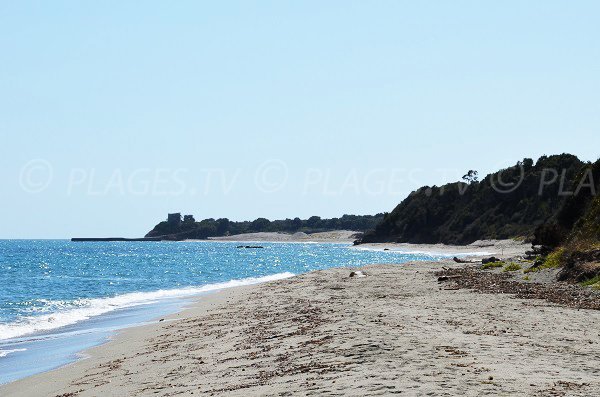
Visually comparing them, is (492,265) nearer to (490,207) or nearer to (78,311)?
(78,311)

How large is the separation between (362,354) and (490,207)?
5953 inches

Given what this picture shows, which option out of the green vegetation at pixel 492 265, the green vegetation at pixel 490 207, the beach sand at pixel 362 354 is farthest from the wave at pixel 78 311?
the green vegetation at pixel 490 207

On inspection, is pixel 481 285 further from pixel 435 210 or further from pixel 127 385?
pixel 435 210

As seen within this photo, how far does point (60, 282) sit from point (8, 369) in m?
44.2

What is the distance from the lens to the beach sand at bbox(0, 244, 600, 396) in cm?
1011

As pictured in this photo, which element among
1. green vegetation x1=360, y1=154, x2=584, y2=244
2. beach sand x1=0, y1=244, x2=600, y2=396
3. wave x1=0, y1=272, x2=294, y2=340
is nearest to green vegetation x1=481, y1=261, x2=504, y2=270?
beach sand x1=0, y1=244, x2=600, y2=396

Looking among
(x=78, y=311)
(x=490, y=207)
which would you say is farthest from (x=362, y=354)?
(x=490, y=207)

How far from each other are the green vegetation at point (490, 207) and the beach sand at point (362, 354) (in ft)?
321

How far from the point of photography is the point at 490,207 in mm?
157625

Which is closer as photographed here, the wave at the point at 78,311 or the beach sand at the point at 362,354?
the beach sand at the point at 362,354

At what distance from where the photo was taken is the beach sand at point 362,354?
1011 cm

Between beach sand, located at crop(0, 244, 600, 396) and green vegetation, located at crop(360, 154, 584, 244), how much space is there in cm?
9797

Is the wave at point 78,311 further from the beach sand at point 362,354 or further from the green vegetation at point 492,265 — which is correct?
the green vegetation at point 492,265

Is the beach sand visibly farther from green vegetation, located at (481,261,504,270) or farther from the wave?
green vegetation, located at (481,261,504,270)
